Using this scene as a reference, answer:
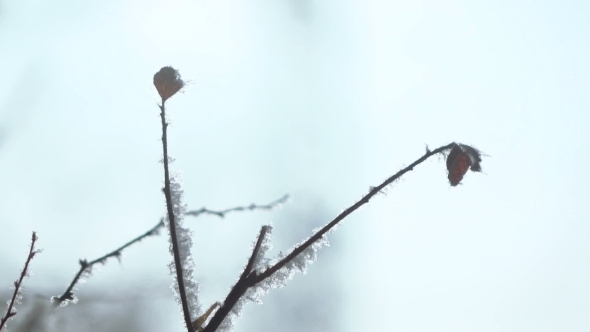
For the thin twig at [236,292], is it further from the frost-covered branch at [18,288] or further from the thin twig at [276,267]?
the frost-covered branch at [18,288]

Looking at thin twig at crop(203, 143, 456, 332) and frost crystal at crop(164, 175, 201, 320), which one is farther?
frost crystal at crop(164, 175, 201, 320)

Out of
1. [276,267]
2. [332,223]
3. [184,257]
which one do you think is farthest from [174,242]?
[332,223]

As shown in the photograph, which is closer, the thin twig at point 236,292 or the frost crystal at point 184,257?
the thin twig at point 236,292

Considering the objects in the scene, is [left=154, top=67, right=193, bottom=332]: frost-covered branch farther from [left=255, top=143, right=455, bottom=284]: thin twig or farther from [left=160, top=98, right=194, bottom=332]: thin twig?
[left=255, top=143, right=455, bottom=284]: thin twig

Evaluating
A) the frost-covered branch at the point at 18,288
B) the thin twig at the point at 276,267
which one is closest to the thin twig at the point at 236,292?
the thin twig at the point at 276,267

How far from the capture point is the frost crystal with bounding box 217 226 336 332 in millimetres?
1096

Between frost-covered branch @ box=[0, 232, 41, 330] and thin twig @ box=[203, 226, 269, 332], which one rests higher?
frost-covered branch @ box=[0, 232, 41, 330]

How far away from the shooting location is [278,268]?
1.09m

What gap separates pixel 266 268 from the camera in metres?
1.09

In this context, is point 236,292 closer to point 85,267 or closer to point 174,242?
point 174,242

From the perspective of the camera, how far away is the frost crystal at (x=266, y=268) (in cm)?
110

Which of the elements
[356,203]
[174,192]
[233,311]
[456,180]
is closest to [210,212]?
[174,192]

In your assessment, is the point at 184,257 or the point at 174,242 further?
the point at 184,257

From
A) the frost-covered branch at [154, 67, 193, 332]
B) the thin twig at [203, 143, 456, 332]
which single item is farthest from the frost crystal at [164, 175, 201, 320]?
the thin twig at [203, 143, 456, 332]
